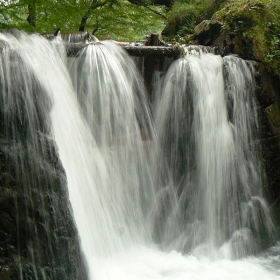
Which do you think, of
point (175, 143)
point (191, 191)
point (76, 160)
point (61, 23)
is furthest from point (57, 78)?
point (61, 23)

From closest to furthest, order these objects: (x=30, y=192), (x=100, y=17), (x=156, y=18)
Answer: (x=30, y=192)
(x=100, y=17)
(x=156, y=18)

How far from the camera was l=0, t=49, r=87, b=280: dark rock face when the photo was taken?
126 inches

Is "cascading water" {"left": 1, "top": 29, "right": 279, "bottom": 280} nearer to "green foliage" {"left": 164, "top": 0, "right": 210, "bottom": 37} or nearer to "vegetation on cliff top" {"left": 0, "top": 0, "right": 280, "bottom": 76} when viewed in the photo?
"vegetation on cliff top" {"left": 0, "top": 0, "right": 280, "bottom": 76}

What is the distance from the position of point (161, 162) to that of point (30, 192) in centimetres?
262

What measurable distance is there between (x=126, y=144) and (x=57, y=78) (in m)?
1.39

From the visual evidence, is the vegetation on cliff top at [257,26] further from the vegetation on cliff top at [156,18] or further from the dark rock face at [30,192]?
the dark rock face at [30,192]

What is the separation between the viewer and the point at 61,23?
26.5ft

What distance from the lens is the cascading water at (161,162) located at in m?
4.49

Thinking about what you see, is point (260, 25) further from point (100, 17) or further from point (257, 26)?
point (100, 17)

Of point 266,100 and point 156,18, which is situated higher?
point 156,18

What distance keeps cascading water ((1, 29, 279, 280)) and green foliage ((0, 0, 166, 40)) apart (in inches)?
112

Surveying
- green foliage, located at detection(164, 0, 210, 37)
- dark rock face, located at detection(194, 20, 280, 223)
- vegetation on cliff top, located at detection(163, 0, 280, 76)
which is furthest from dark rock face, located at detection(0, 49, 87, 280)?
green foliage, located at detection(164, 0, 210, 37)

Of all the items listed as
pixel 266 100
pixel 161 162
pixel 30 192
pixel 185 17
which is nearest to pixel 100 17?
pixel 185 17

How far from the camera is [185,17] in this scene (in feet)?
28.2
